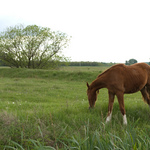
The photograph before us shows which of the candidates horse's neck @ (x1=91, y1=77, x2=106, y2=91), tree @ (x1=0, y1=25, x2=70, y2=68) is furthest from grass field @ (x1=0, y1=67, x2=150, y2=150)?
tree @ (x1=0, y1=25, x2=70, y2=68)

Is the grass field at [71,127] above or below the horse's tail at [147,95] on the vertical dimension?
below

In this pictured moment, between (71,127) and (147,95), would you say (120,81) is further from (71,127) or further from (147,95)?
(71,127)

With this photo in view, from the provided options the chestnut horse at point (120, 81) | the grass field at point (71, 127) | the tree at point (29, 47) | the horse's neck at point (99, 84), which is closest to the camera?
the grass field at point (71, 127)

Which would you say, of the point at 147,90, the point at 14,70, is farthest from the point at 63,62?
the point at 147,90

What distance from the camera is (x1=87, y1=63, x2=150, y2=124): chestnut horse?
5121mm

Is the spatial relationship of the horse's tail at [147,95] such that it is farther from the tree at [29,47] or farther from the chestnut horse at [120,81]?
the tree at [29,47]

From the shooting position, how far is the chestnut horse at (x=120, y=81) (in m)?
5.12

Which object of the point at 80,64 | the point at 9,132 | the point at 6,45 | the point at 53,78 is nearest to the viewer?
the point at 9,132

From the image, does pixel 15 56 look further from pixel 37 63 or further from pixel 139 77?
pixel 139 77

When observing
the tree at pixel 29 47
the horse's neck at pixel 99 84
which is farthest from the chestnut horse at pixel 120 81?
the tree at pixel 29 47

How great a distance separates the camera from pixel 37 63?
33281mm

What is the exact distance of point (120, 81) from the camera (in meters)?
5.17

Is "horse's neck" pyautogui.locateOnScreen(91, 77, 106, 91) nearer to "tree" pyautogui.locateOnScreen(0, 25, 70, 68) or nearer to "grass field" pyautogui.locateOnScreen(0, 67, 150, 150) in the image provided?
"grass field" pyautogui.locateOnScreen(0, 67, 150, 150)

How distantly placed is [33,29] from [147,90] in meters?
28.6
